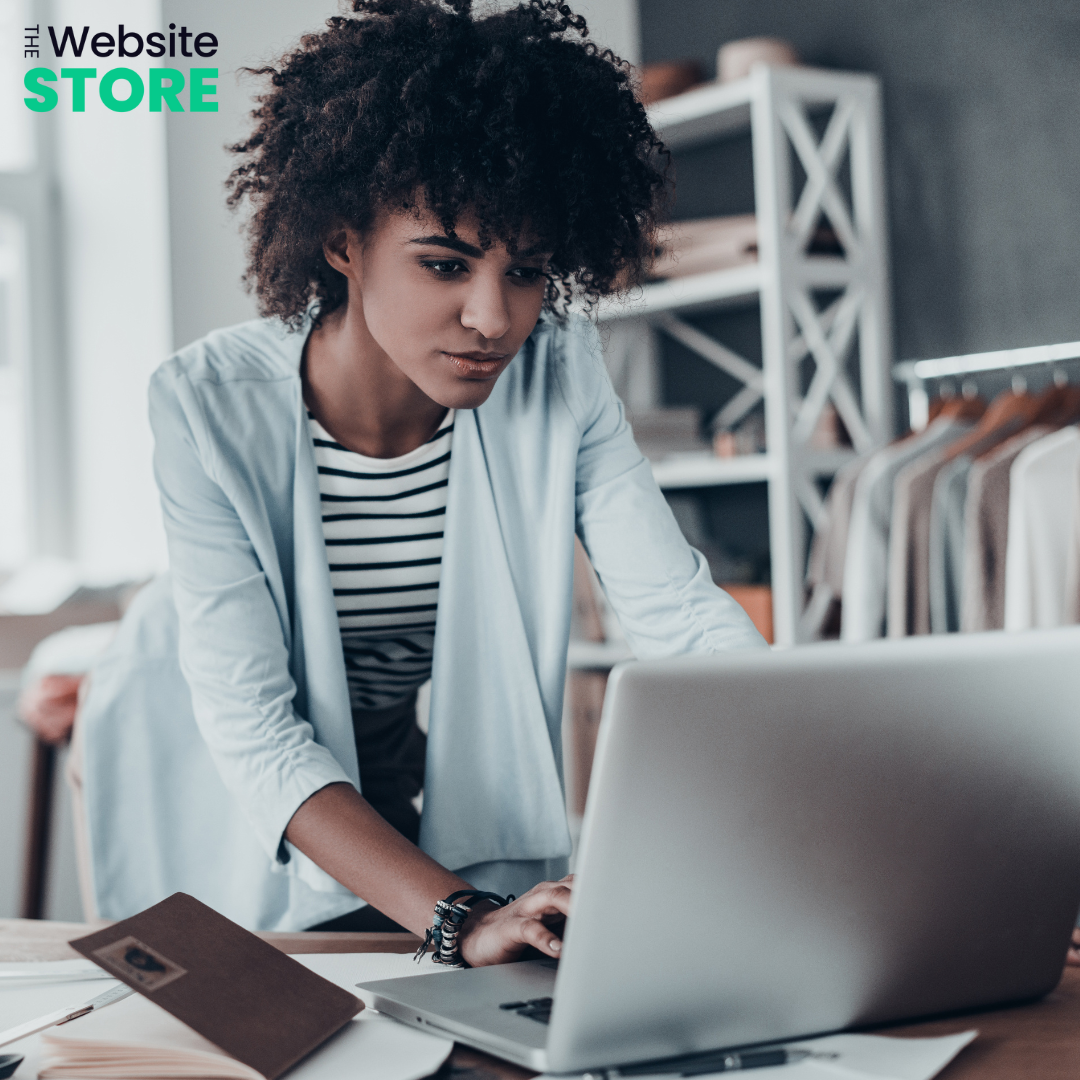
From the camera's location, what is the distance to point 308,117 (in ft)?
4.14

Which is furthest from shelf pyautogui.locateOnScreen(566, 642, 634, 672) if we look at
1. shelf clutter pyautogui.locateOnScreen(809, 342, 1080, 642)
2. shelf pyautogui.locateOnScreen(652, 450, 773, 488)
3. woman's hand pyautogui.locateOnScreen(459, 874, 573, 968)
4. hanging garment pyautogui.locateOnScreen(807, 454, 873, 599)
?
woman's hand pyautogui.locateOnScreen(459, 874, 573, 968)

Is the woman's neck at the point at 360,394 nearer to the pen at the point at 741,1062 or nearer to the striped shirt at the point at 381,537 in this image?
the striped shirt at the point at 381,537

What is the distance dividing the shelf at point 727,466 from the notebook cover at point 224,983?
2190 mm

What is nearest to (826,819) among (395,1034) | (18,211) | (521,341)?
(395,1034)

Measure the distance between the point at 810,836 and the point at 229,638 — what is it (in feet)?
2.12

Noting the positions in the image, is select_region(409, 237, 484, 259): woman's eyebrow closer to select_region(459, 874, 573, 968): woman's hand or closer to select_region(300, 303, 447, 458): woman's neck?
select_region(300, 303, 447, 458): woman's neck

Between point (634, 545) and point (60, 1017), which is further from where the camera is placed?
point (634, 545)

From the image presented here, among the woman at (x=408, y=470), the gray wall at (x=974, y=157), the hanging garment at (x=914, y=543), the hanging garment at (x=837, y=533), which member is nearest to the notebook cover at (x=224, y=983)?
the woman at (x=408, y=470)

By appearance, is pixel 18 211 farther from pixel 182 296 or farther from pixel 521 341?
pixel 521 341

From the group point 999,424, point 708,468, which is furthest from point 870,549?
point 708,468

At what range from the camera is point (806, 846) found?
677 mm

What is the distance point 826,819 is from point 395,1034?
29 cm

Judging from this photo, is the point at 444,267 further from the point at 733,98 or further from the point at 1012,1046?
the point at 733,98

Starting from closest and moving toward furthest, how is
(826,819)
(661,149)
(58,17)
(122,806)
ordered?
(826,819) < (661,149) < (122,806) < (58,17)
